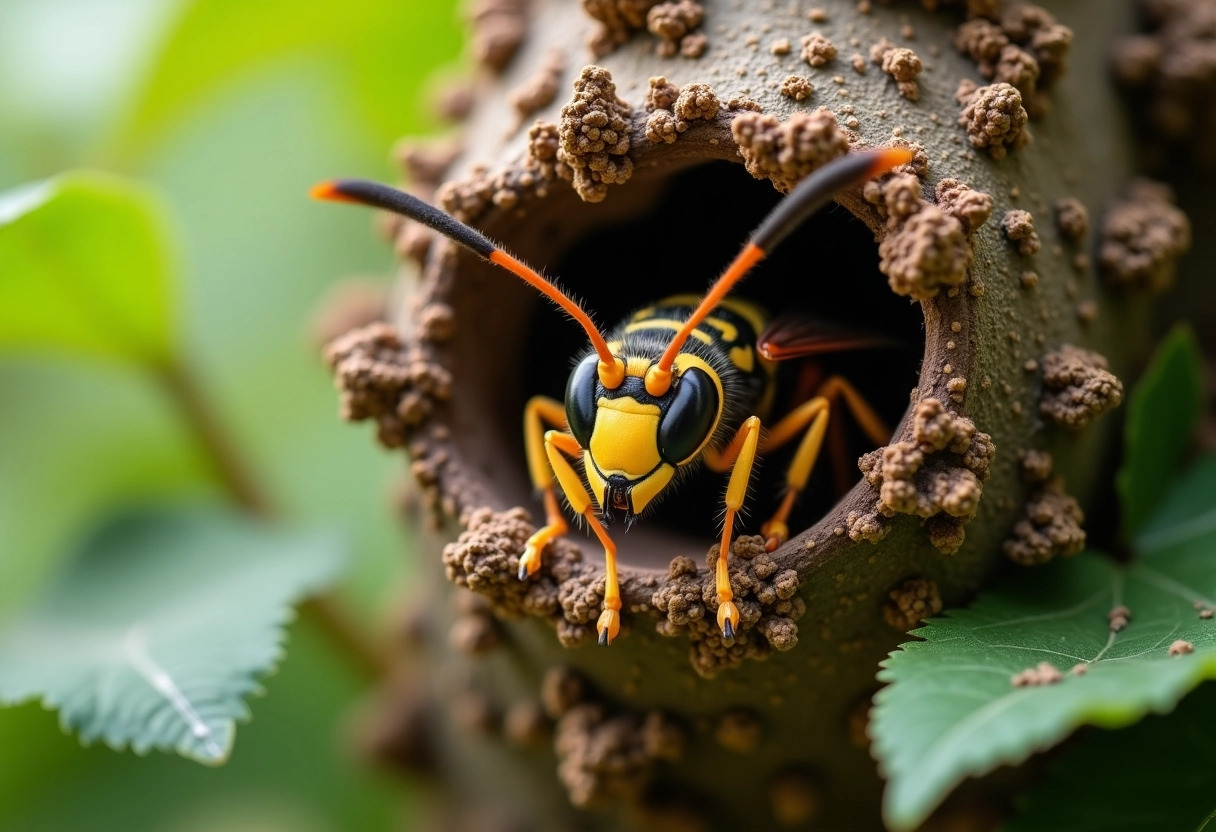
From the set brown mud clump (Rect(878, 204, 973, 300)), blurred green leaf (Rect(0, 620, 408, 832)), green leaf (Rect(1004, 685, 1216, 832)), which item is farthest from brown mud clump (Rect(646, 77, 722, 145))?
blurred green leaf (Rect(0, 620, 408, 832))

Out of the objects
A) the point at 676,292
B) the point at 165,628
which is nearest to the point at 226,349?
the point at 165,628

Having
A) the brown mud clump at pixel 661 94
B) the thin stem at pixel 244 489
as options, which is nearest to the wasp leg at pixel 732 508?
the brown mud clump at pixel 661 94

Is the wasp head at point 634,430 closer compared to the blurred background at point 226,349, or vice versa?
the wasp head at point 634,430

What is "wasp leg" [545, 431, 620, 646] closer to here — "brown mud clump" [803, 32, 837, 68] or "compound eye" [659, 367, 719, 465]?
"compound eye" [659, 367, 719, 465]

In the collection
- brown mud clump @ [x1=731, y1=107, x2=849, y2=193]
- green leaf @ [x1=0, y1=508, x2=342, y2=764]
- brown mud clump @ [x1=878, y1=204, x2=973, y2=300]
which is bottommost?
green leaf @ [x1=0, y1=508, x2=342, y2=764]

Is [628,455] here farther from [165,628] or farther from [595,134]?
[165,628]

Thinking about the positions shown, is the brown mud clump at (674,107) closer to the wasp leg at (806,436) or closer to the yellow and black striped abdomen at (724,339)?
the yellow and black striped abdomen at (724,339)

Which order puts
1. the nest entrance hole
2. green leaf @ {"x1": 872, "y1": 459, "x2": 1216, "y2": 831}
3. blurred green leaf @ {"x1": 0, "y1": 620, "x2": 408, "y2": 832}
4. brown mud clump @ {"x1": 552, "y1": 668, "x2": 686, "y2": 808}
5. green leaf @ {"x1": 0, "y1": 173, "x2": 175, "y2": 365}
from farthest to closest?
blurred green leaf @ {"x1": 0, "y1": 620, "x2": 408, "y2": 832}
green leaf @ {"x1": 0, "y1": 173, "x2": 175, "y2": 365}
the nest entrance hole
brown mud clump @ {"x1": 552, "y1": 668, "x2": 686, "y2": 808}
green leaf @ {"x1": 872, "y1": 459, "x2": 1216, "y2": 831}
